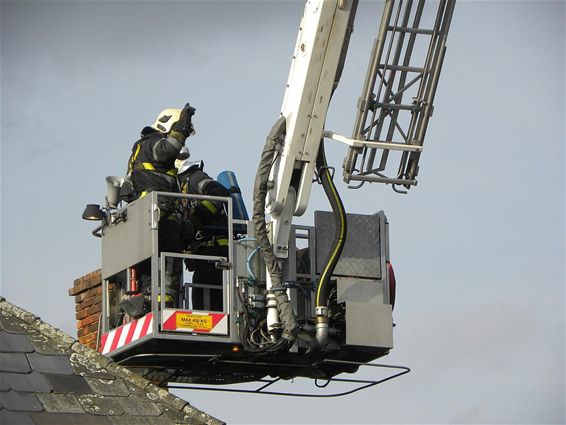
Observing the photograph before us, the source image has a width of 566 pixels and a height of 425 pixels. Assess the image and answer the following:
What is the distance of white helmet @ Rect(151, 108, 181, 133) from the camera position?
49.4 ft

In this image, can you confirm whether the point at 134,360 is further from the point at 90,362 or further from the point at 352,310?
the point at 90,362

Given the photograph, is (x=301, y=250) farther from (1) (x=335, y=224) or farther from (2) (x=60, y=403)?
(2) (x=60, y=403)

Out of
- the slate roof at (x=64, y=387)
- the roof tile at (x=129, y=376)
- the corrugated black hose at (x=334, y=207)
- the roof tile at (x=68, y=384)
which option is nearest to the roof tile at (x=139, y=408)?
the slate roof at (x=64, y=387)

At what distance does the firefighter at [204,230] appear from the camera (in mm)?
14867

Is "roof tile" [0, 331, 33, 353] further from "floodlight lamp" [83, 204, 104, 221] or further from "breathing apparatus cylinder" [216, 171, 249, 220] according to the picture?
"breathing apparatus cylinder" [216, 171, 249, 220]

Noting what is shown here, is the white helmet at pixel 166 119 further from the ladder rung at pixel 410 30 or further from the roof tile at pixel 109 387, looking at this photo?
the roof tile at pixel 109 387

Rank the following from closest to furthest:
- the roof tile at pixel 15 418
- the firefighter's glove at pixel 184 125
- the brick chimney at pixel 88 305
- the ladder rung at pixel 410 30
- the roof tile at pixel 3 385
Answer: the roof tile at pixel 15 418 → the roof tile at pixel 3 385 → the ladder rung at pixel 410 30 → the firefighter's glove at pixel 184 125 → the brick chimney at pixel 88 305

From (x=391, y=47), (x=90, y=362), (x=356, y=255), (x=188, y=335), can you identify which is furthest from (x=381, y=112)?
(x=90, y=362)

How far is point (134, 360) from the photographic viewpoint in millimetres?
14711

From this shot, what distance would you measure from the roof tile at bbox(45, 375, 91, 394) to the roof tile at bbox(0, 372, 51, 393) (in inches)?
3.0

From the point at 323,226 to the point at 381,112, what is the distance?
4.58 ft

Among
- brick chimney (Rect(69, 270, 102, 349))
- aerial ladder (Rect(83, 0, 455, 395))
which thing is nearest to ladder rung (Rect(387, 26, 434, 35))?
aerial ladder (Rect(83, 0, 455, 395))

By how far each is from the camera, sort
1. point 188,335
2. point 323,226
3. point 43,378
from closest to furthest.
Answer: point 43,378 < point 188,335 < point 323,226

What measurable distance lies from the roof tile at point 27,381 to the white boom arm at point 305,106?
4.36 m
